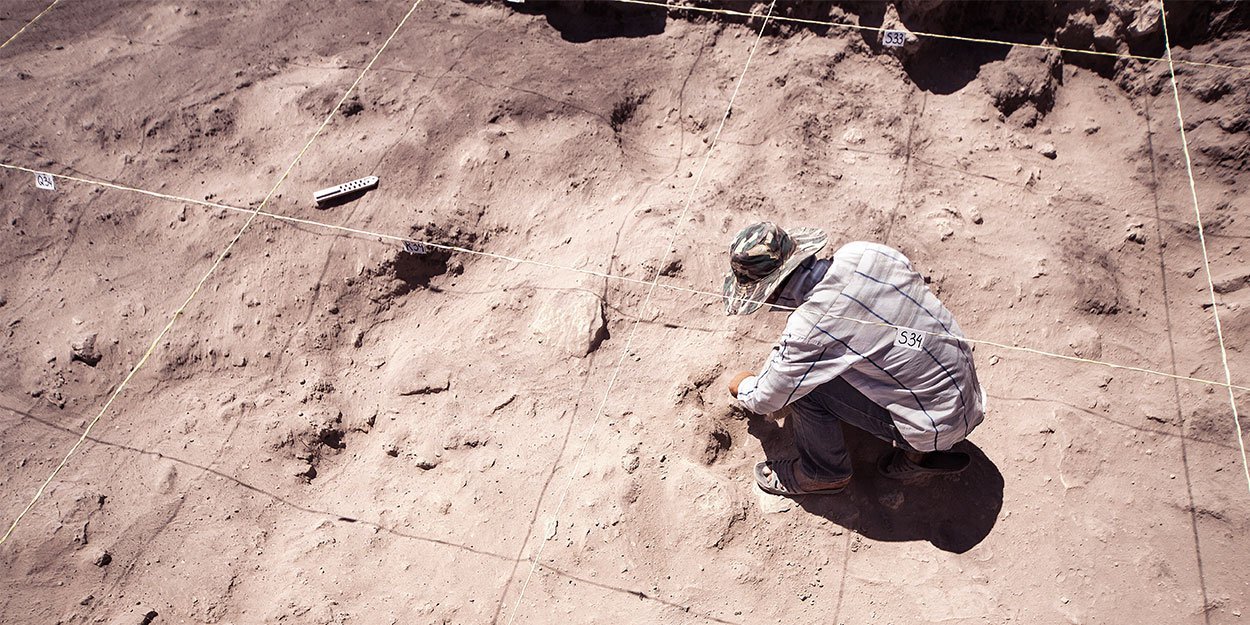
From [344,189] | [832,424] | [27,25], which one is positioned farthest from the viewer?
[27,25]

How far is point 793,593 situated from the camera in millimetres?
3326

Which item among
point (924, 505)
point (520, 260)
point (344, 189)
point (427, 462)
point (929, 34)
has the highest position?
point (929, 34)

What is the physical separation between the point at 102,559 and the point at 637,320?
9.42ft

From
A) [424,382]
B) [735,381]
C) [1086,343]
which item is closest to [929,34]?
[1086,343]

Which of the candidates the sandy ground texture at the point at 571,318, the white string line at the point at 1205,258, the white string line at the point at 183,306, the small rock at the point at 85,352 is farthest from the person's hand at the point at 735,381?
the small rock at the point at 85,352

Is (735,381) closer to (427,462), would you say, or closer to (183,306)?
(427,462)

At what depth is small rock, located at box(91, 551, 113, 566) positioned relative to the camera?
371 cm

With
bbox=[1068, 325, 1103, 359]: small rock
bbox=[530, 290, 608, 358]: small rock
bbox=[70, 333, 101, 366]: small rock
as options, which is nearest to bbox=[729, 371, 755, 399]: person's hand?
bbox=[530, 290, 608, 358]: small rock

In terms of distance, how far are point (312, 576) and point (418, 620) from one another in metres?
0.59

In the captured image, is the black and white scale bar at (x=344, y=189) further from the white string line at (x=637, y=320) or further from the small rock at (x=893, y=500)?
the small rock at (x=893, y=500)

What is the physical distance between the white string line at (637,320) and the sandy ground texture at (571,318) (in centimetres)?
2

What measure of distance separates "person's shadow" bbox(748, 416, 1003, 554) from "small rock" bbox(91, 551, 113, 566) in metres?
3.27

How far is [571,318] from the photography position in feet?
13.7

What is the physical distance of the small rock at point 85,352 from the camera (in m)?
→ 4.46
